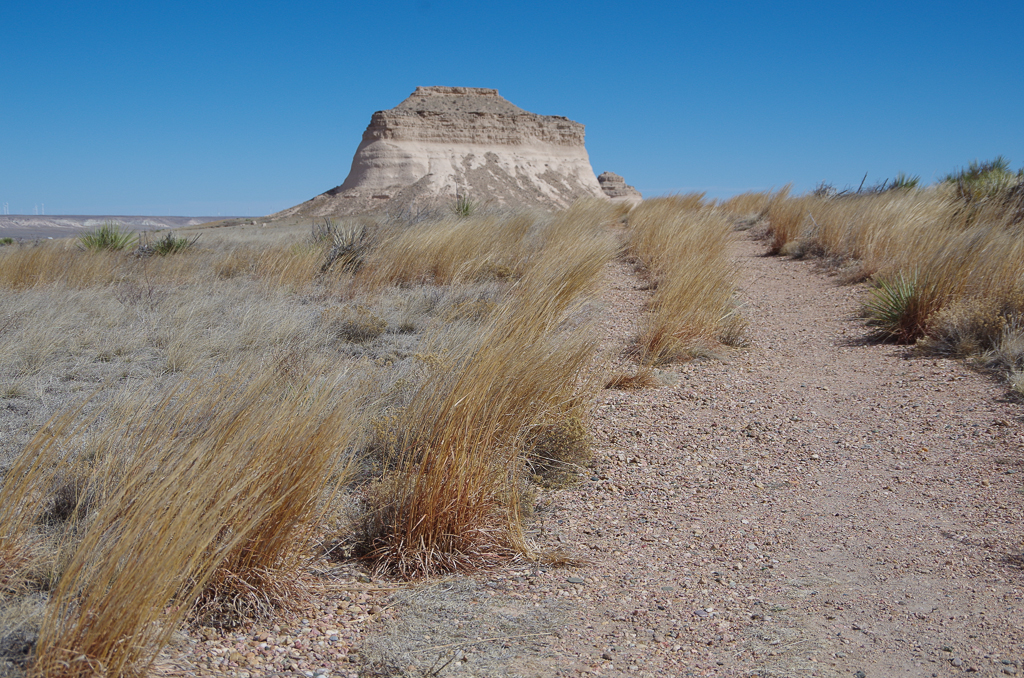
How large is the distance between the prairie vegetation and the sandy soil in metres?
0.85

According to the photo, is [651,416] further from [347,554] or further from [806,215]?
[806,215]

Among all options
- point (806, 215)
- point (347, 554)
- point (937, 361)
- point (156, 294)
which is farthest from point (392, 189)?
point (347, 554)

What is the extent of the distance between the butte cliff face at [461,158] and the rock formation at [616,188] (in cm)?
496

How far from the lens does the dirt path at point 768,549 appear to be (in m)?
2.00

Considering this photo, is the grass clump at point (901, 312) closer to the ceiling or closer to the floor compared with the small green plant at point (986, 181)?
closer to the floor

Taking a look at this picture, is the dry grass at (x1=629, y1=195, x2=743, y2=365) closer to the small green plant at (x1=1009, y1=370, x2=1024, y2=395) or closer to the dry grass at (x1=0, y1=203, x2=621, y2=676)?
the dry grass at (x1=0, y1=203, x2=621, y2=676)

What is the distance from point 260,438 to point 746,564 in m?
1.74

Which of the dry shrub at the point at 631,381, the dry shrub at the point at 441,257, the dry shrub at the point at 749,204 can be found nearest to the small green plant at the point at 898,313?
the dry shrub at the point at 631,381

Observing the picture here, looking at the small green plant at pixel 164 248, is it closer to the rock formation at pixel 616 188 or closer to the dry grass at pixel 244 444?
the dry grass at pixel 244 444

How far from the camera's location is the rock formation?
34844 mm

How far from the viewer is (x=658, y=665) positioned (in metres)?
1.96

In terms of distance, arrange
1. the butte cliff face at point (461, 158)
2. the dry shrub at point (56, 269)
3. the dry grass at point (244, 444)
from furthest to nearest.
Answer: the butte cliff face at point (461, 158)
the dry shrub at point (56, 269)
the dry grass at point (244, 444)

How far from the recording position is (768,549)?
2627 mm

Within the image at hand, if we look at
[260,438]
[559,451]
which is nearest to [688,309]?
[559,451]
